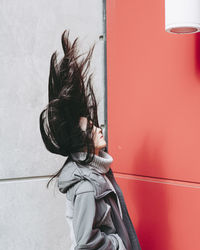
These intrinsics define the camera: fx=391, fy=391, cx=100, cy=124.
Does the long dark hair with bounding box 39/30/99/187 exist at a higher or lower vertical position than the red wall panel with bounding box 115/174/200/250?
higher

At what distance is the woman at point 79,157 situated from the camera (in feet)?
6.71

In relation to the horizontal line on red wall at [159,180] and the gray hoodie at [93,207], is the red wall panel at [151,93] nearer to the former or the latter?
the horizontal line on red wall at [159,180]

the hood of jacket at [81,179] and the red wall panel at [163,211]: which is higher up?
the hood of jacket at [81,179]

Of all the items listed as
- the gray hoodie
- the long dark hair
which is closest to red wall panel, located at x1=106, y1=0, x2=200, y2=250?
the gray hoodie

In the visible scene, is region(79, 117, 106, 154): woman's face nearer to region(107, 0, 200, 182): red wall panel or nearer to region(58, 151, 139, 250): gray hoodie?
region(58, 151, 139, 250): gray hoodie

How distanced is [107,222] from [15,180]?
3.74 ft

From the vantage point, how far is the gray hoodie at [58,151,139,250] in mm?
1971

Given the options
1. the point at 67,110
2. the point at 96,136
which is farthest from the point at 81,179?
the point at 67,110

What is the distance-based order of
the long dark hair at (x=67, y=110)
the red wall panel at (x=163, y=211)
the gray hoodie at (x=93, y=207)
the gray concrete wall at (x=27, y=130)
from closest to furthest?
the gray hoodie at (x=93, y=207) < the long dark hair at (x=67, y=110) < the red wall panel at (x=163, y=211) < the gray concrete wall at (x=27, y=130)

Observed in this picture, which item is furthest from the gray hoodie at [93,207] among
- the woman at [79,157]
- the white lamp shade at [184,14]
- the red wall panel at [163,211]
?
the white lamp shade at [184,14]

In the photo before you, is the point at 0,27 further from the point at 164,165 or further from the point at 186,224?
the point at 186,224

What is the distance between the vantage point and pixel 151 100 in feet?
8.96

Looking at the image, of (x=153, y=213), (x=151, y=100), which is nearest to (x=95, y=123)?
(x=151, y=100)

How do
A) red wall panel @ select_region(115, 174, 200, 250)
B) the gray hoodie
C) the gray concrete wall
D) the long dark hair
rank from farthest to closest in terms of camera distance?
the gray concrete wall < red wall panel @ select_region(115, 174, 200, 250) < the long dark hair < the gray hoodie
